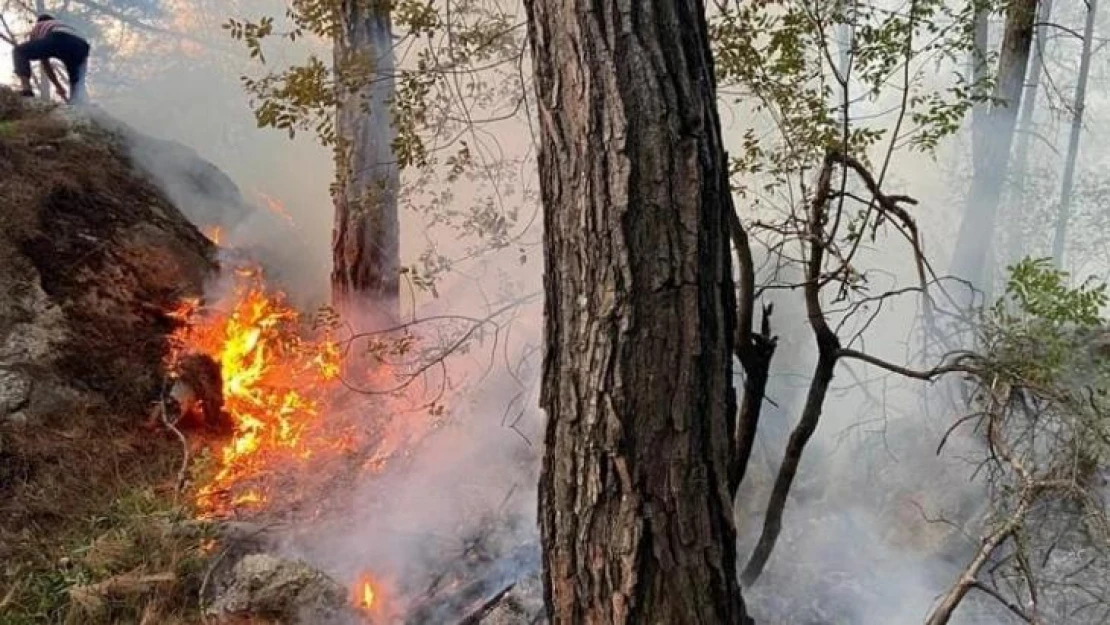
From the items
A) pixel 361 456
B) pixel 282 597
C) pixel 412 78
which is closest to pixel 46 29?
pixel 361 456

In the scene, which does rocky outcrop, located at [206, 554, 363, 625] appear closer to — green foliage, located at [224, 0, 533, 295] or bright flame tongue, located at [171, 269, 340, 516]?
bright flame tongue, located at [171, 269, 340, 516]

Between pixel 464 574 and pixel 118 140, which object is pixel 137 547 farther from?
pixel 118 140

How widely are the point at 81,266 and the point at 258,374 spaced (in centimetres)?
149

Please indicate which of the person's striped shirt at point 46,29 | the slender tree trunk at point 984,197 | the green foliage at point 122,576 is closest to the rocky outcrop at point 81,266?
the person's striped shirt at point 46,29

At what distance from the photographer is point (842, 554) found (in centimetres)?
422

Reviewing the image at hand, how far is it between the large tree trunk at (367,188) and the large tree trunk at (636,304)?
2740 millimetres

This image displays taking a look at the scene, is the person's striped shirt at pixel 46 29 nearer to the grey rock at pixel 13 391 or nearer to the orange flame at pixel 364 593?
the grey rock at pixel 13 391

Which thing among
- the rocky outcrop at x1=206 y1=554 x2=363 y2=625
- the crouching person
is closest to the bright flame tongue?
the rocky outcrop at x1=206 y1=554 x2=363 y2=625

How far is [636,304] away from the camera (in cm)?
165

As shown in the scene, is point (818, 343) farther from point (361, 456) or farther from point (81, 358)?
point (81, 358)

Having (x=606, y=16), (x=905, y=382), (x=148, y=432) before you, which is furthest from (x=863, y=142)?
(x=148, y=432)

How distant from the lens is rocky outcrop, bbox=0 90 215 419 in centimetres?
484

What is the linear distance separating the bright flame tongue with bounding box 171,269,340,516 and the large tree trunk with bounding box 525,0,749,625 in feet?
11.1

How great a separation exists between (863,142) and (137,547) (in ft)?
12.7
